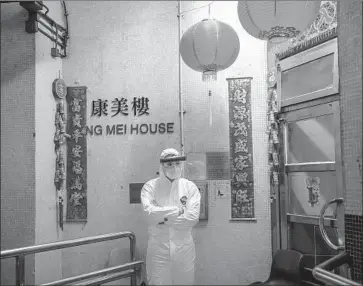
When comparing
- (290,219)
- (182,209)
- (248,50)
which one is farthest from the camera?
(248,50)

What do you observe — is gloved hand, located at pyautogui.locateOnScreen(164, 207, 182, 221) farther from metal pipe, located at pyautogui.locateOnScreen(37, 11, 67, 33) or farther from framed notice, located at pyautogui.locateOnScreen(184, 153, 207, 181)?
metal pipe, located at pyautogui.locateOnScreen(37, 11, 67, 33)

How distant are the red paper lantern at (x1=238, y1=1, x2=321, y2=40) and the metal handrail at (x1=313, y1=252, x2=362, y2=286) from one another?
69.8 inches

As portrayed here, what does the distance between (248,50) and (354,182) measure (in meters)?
3.02

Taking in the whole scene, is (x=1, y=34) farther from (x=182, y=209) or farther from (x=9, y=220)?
(x=182, y=209)

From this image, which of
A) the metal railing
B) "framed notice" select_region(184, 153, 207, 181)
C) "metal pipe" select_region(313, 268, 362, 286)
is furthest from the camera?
"framed notice" select_region(184, 153, 207, 181)

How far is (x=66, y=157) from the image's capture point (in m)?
5.12

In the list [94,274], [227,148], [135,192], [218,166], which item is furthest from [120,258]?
[94,274]

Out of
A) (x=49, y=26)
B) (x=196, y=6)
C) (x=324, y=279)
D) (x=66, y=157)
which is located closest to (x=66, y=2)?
(x=49, y=26)

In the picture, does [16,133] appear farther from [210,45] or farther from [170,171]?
[210,45]

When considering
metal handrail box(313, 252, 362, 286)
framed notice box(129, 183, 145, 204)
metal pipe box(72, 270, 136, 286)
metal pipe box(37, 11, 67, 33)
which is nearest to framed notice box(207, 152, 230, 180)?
framed notice box(129, 183, 145, 204)

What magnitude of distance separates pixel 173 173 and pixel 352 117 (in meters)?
2.42

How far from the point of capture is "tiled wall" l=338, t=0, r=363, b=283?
2268 millimetres

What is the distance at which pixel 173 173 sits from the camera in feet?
14.6

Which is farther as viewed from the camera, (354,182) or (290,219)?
(290,219)
